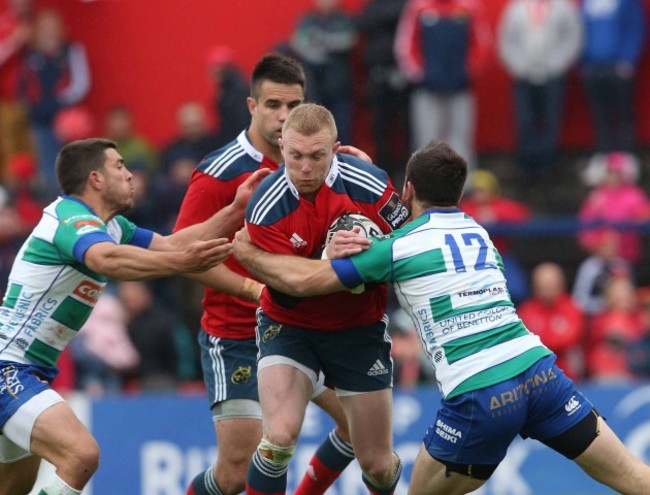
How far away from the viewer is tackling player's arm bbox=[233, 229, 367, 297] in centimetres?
748

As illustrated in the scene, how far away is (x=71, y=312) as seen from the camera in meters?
8.24

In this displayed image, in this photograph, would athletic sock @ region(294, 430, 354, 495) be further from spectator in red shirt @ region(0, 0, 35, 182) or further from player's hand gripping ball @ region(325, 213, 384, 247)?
spectator in red shirt @ region(0, 0, 35, 182)

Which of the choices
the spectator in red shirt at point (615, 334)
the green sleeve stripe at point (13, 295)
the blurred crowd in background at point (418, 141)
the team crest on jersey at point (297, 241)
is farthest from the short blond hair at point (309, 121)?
the spectator in red shirt at point (615, 334)

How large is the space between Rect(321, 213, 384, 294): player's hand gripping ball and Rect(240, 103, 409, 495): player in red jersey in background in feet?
0.14

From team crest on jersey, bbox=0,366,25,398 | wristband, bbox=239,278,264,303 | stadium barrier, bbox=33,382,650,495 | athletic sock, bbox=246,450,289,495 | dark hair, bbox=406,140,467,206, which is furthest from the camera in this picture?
stadium barrier, bbox=33,382,650,495

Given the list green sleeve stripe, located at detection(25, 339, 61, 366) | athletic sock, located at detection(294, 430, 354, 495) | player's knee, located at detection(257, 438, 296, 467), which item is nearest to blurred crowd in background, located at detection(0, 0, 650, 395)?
athletic sock, located at detection(294, 430, 354, 495)


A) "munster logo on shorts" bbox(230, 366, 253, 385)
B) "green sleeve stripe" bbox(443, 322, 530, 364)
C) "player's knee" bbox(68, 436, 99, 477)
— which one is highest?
"green sleeve stripe" bbox(443, 322, 530, 364)

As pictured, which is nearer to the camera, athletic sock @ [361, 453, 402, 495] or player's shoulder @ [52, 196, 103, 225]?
player's shoulder @ [52, 196, 103, 225]

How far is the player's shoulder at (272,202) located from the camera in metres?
7.80

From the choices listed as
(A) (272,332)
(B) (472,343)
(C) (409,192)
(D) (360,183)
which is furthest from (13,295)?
(B) (472,343)

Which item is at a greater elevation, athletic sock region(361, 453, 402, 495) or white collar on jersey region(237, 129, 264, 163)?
white collar on jersey region(237, 129, 264, 163)

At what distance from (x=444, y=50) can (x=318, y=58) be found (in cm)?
142

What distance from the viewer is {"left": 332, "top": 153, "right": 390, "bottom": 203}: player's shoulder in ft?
26.1

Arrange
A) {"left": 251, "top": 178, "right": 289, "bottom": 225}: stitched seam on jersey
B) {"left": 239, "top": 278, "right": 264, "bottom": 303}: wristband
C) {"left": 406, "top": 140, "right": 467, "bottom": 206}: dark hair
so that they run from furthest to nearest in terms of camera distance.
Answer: {"left": 239, "top": 278, "right": 264, "bottom": 303}: wristband < {"left": 251, "top": 178, "right": 289, "bottom": 225}: stitched seam on jersey < {"left": 406, "top": 140, "right": 467, "bottom": 206}: dark hair
